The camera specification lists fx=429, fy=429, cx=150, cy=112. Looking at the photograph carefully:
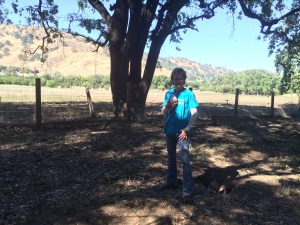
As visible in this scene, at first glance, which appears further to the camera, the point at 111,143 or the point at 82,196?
the point at 111,143

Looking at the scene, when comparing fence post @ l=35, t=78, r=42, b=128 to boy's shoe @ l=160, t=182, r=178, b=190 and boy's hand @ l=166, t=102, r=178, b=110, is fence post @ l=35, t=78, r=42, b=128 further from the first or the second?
boy's hand @ l=166, t=102, r=178, b=110

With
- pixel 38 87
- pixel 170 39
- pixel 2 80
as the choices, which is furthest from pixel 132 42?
pixel 2 80

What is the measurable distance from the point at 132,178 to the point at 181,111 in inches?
73.3

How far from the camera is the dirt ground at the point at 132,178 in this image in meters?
5.83

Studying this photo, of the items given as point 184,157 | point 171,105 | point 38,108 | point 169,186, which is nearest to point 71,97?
point 38,108

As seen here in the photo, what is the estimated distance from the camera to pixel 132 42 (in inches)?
580

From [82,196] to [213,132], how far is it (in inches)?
262

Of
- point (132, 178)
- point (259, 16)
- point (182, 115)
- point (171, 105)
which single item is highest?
point (259, 16)

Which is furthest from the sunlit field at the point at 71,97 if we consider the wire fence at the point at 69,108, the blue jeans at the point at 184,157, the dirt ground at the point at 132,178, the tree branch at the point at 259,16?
the blue jeans at the point at 184,157

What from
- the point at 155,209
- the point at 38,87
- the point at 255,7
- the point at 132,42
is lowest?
the point at 155,209

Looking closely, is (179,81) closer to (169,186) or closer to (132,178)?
(169,186)

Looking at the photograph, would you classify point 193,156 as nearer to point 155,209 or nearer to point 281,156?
point 281,156

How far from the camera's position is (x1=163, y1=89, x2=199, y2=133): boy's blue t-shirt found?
6115 mm

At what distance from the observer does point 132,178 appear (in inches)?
291
